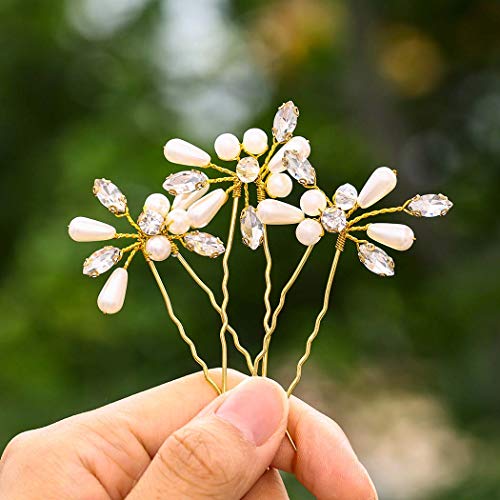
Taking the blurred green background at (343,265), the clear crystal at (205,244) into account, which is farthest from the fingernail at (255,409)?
the blurred green background at (343,265)

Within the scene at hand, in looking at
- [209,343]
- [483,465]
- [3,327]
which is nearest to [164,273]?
[209,343]

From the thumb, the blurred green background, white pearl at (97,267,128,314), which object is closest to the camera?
the thumb

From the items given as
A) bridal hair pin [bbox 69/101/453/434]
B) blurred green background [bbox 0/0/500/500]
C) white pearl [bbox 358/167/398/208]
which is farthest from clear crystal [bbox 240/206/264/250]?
blurred green background [bbox 0/0/500/500]

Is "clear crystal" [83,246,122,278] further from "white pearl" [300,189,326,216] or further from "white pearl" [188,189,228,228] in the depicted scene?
"white pearl" [300,189,326,216]

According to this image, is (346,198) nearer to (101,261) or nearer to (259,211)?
(259,211)

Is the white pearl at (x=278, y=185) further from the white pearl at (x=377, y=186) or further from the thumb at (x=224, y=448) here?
the thumb at (x=224, y=448)
